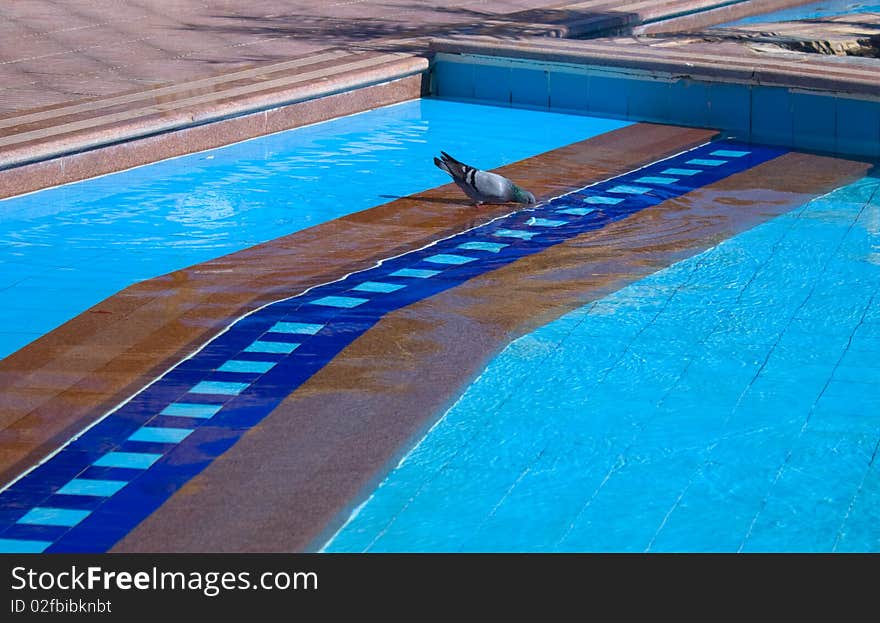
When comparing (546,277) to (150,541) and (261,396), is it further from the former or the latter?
(150,541)

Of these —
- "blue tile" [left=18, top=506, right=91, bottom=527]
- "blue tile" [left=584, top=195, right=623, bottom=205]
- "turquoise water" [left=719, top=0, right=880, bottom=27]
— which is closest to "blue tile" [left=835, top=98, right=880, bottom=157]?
"blue tile" [left=584, top=195, right=623, bottom=205]

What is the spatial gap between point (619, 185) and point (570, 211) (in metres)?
0.59

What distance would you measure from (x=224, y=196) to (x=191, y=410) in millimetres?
2950

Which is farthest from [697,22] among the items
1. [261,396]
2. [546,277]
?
[261,396]

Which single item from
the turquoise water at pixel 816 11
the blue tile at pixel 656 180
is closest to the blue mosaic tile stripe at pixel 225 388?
the blue tile at pixel 656 180

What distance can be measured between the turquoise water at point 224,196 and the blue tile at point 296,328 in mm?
866

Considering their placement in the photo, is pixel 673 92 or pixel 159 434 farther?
pixel 673 92

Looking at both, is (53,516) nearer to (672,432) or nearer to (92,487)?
(92,487)

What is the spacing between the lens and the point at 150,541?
3.90 metres

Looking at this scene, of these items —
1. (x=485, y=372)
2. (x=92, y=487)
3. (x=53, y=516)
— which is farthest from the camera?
(x=485, y=372)

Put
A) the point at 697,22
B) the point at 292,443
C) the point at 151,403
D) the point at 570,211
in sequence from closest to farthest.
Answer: the point at 292,443
the point at 151,403
the point at 570,211
the point at 697,22

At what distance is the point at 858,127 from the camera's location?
26.8 ft

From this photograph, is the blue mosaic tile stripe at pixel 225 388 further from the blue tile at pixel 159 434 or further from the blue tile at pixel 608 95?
the blue tile at pixel 608 95

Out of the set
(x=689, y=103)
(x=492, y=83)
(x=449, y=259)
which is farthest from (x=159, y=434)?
(x=492, y=83)
